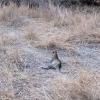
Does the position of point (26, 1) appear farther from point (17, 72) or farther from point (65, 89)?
point (65, 89)

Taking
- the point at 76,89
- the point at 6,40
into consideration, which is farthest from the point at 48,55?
the point at 76,89

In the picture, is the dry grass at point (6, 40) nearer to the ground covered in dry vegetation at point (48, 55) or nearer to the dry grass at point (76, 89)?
the ground covered in dry vegetation at point (48, 55)

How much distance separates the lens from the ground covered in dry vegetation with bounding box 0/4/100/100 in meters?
4.06

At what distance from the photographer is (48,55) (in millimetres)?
6062

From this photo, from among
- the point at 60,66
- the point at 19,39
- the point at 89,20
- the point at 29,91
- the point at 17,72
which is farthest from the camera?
the point at 89,20

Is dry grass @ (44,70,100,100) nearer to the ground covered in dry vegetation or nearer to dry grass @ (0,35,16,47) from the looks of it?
the ground covered in dry vegetation

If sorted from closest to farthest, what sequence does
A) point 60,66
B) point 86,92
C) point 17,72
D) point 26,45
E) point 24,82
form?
point 86,92, point 24,82, point 17,72, point 60,66, point 26,45

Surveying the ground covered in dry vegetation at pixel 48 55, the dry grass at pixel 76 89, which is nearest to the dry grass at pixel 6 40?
the ground covered in dry vegetation at pixel 48 55

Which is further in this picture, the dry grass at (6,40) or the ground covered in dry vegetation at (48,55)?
the dry grass at (6,40)

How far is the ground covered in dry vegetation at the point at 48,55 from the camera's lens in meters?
4.06

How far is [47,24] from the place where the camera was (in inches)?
360

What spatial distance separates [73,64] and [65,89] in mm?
1529

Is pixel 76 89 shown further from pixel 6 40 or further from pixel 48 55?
pixel 6 40

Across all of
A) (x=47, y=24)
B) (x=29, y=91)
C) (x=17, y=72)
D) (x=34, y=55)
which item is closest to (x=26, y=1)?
(x=47, y=24)
